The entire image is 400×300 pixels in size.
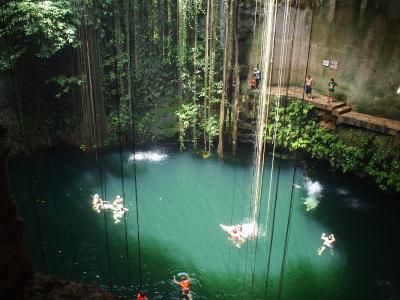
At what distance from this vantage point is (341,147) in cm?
1041

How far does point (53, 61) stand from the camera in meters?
10.9

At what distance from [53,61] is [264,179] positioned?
6.50 meters

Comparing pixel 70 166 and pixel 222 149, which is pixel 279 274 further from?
pixel 70 166

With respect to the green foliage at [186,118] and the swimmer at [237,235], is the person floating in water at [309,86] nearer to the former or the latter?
the green foliage at [186,118]

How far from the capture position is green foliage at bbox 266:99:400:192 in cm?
951

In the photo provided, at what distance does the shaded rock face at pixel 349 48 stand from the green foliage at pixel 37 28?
16.7ft

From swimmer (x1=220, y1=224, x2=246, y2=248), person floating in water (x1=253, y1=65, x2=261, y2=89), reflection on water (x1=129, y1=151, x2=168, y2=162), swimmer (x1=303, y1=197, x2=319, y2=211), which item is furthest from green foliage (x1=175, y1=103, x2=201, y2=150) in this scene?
swimmer (x1=220, y1=224, x2=246, y2=248)

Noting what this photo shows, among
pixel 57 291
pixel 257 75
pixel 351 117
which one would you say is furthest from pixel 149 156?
pixel 57 291

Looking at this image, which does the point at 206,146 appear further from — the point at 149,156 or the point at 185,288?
the point at 185,288

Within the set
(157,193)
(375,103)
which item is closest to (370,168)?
(375,103)

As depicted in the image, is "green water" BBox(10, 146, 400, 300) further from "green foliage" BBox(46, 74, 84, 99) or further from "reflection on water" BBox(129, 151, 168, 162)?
"green foliage" BBox(46, 74, 84, 99)

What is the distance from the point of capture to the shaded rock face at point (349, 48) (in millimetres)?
9953

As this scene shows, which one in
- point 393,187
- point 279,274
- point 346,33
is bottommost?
point 279,274

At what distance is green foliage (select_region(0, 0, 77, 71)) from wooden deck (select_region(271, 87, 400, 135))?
625 cm
